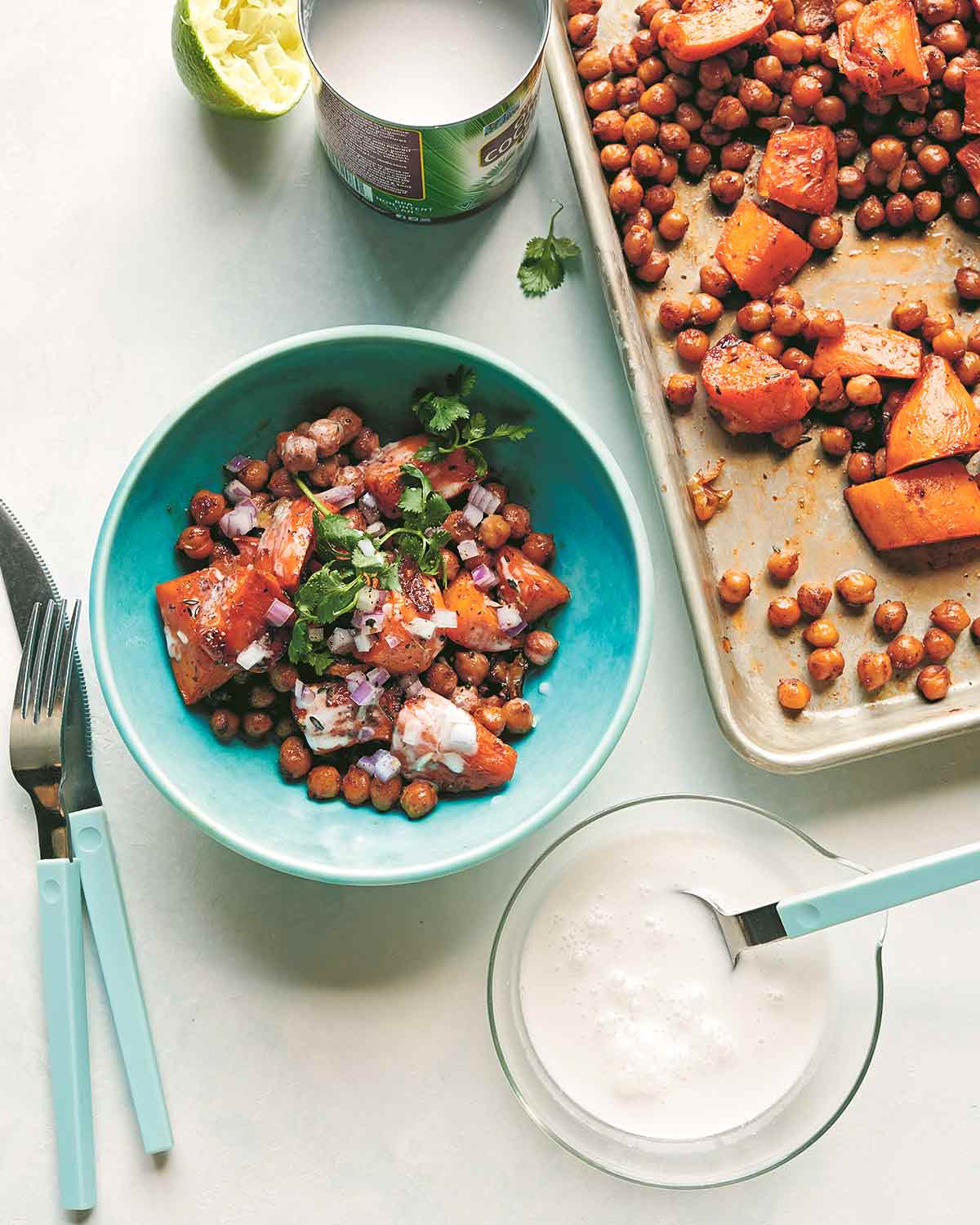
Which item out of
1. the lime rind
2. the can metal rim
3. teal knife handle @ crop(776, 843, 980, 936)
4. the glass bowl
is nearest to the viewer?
the can metal rim

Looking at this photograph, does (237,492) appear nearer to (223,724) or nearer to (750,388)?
(223,724)

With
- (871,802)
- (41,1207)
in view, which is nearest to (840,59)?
(871,802)

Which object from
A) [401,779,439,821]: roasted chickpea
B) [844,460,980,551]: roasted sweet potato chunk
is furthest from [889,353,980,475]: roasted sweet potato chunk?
[401,779,439,821]: roasted chickpea

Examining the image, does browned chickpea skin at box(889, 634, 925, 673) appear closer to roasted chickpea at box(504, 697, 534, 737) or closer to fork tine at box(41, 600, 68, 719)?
roasted chickpea at box(504, 697, 534, 737)

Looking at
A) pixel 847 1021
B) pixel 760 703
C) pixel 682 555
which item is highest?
pixel 682 555

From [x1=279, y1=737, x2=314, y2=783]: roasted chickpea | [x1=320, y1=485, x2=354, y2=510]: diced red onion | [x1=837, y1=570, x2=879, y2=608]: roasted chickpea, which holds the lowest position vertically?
[x1=837, y1=570, x2=879, y2=608]: roasted chickpea

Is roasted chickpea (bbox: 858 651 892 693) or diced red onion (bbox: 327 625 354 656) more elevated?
diced red onion (bbox: 327 625 354 656)

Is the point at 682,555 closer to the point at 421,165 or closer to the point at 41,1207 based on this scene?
the point at 421,165
